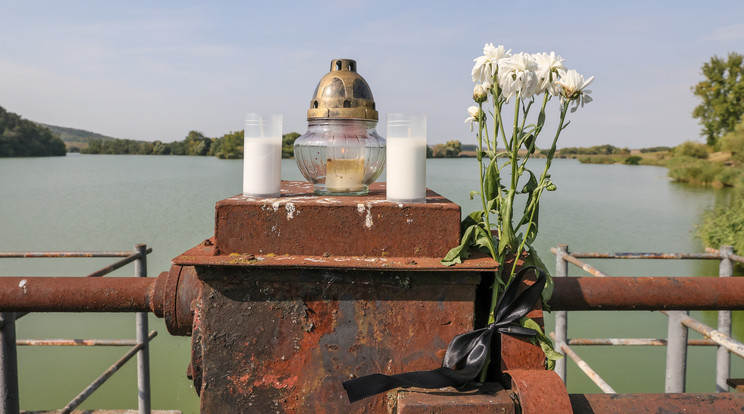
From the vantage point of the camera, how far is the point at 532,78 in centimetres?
125

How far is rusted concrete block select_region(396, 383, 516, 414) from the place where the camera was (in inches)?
44.9

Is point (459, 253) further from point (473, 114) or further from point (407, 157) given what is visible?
point (473, 114)

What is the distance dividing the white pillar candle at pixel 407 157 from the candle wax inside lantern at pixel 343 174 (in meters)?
0.20

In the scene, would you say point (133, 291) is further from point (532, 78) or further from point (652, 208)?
point (652, 208)

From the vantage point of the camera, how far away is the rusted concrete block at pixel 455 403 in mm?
1140

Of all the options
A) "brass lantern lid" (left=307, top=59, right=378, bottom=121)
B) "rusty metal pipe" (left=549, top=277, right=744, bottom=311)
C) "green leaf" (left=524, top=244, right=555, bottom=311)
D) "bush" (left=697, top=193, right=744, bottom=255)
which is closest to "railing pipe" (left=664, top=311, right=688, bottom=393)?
"rusty metal pipe" (left=549, top=277, right=744, bottom=311)

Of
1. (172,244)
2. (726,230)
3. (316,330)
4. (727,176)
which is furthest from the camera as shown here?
(727,176)

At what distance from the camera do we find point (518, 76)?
123 cm

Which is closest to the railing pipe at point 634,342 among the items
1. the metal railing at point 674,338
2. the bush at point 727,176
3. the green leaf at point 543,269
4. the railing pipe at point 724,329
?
the metal railing at point 674,338

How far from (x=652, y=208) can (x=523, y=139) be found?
31136 mm

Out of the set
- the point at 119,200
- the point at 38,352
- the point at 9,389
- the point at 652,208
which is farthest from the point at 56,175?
the point at 9,389

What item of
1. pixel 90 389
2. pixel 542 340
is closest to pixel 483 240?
pixel 542 340

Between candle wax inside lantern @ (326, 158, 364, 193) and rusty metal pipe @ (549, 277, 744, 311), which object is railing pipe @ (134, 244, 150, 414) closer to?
candle wax inside lantern @ (326, 158, 364, 193)

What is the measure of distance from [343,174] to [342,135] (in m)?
0.12
